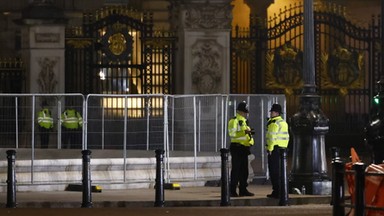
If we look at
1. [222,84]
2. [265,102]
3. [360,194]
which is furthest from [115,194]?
[222,84]

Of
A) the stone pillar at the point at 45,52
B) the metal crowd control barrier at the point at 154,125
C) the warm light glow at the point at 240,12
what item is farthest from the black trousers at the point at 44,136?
the warm light glow at the point at 240,12

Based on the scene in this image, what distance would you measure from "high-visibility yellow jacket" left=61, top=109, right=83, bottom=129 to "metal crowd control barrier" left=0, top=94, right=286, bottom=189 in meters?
0.22

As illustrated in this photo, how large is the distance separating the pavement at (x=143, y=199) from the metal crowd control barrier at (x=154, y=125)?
977 millimetres

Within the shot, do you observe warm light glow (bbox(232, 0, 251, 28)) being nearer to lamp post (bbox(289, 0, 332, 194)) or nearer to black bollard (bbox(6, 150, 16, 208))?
lamp post (bbox(289, 0, 332, 194))

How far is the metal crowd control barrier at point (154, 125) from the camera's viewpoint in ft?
93.9

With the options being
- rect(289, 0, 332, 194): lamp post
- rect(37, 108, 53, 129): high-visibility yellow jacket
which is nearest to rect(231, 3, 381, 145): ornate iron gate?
rect(37, 108, 53, 129): high-visibility yellow jacket

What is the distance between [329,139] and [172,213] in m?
21.3

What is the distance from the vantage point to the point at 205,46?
144 ft

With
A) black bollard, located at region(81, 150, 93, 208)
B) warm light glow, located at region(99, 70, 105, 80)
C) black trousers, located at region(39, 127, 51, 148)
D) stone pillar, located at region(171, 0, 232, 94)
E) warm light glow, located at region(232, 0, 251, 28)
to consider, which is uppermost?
warm light glow, located at region(232, 0, 251, 28)

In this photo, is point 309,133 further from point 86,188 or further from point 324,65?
point 324,65

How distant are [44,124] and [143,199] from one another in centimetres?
661

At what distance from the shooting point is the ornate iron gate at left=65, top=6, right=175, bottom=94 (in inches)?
1711

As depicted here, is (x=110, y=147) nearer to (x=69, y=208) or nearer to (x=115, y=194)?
(x=115, y=194)

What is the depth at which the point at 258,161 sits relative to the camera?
31.2 metres
